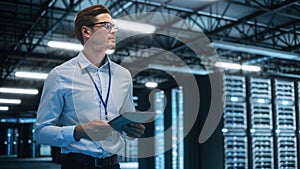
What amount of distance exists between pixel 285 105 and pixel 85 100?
512 cm

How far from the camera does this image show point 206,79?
5516 mm

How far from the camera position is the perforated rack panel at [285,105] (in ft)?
19.3

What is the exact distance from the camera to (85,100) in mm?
1312

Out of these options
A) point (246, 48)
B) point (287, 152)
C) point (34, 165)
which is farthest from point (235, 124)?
point (34, 165)

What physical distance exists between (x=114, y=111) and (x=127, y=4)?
9035 millimetres

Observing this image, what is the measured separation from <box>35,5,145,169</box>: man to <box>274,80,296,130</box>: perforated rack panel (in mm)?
4916

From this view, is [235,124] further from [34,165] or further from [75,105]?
[34,165]

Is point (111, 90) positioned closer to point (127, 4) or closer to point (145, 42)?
point (127, 4)

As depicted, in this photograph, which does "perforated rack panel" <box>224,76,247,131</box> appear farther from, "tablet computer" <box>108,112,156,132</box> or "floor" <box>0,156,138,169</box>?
"floor" <box>0,156,138,169</box>

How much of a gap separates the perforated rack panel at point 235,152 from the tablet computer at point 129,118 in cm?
439

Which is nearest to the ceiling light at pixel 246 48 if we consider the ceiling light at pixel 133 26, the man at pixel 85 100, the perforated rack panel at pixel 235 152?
the ceiling light at pixel 133 26

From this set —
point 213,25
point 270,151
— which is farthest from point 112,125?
point 213,25

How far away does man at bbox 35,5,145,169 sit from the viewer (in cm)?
126

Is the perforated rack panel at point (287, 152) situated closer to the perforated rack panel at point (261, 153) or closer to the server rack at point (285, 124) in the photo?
the server rack at point (285, 124)
